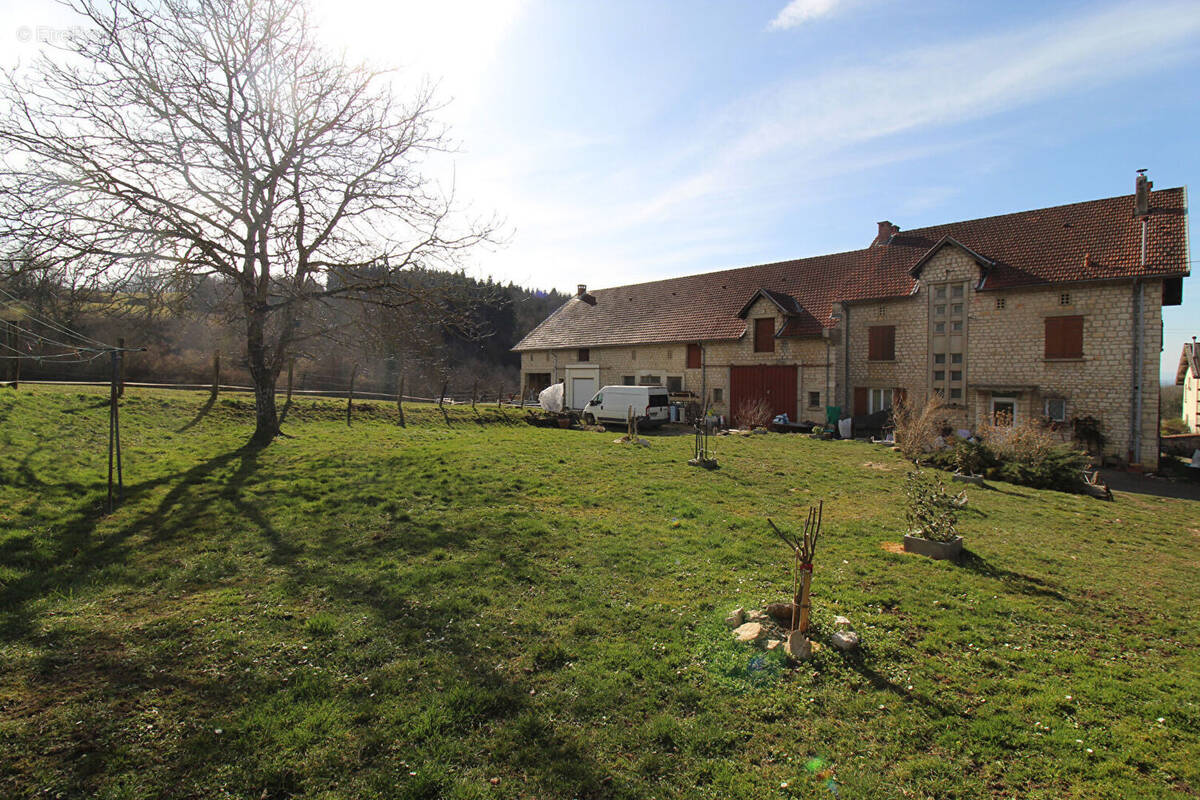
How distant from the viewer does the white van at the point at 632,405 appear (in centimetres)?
2395

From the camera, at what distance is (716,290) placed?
3077 centimetres

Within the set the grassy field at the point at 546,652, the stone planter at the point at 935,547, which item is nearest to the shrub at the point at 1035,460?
the grassy field at the point at 546,652

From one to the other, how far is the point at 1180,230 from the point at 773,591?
874 inches

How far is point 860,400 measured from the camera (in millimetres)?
23859

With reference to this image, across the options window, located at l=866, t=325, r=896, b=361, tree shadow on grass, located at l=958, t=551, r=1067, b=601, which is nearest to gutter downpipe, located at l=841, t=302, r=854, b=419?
window, located at l=866, t=325, r=896, b=361

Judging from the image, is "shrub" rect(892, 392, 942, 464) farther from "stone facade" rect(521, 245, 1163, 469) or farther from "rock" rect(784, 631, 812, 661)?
"rock" rect(784, 631, 812, 661)

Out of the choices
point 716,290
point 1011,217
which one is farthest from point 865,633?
point 716,290

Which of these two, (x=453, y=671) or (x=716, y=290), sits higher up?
(x=716, y=290)

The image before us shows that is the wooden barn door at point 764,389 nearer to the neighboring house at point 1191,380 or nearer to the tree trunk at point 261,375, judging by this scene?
the tree trunk at point 261,375

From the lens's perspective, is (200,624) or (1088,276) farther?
(1088,276)

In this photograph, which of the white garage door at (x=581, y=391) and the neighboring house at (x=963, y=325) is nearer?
the neighboring house at (x=963, y=325)

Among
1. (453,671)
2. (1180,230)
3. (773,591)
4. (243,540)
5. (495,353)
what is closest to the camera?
(453,671)

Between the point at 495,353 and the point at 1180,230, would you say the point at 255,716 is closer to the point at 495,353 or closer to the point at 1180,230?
the point at 1180,230

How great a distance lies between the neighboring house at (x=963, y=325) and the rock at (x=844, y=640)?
19188 mm
